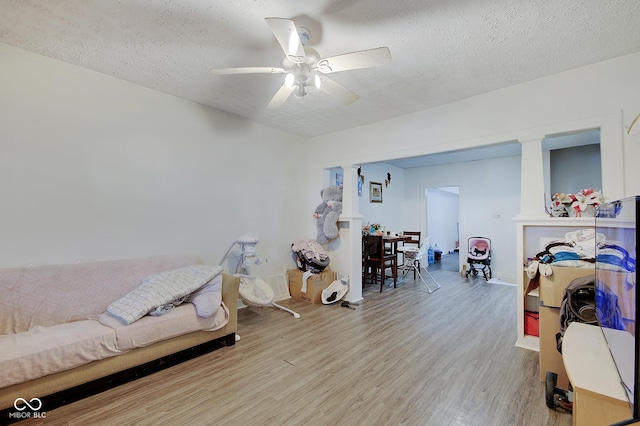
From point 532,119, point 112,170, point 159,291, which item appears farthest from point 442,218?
point 112,170

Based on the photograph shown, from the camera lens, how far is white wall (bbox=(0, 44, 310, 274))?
2.33 meters

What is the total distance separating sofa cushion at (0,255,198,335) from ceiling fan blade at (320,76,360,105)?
8.04 feet

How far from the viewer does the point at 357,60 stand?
1.85 m

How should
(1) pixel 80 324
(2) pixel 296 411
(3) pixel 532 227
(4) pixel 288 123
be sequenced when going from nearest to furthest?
1. (2) pixel 296 411
2. (1) pixel 80 324
3. (3) pixel 532 227
4. (4) pixel 288 123

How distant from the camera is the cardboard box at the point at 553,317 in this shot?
2.12 meters

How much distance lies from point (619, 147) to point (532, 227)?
2.98 feet

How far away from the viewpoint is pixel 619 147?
7.58 feet

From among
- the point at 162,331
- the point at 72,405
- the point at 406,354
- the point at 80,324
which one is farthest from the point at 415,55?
the point at 72,405

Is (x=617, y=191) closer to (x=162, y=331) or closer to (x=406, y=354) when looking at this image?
(x=406, y=354)

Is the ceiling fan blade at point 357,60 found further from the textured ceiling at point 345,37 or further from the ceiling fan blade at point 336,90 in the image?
the textured ceiling at point 345,37

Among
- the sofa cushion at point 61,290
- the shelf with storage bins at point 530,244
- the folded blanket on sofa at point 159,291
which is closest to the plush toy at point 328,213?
the folded blanket on sofa at point 159,291

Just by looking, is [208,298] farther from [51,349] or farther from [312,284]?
[312,284]

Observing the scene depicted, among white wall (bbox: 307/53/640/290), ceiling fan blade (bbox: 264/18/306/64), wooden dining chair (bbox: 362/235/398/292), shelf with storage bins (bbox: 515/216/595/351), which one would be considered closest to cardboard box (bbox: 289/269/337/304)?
white wall (bbox: 307/53/640/290)

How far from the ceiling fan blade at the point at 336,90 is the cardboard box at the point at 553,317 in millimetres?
2149
